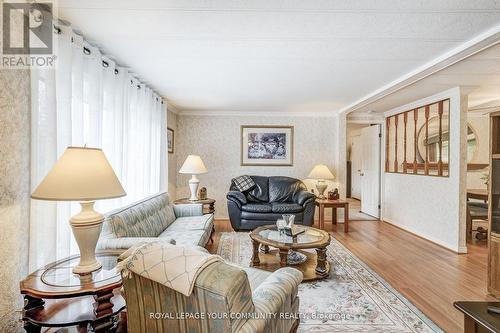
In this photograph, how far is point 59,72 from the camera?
6.11 feet

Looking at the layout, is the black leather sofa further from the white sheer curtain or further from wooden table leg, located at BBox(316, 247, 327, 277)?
wooden table leg, located at BBox(316, 247, 327, 277)

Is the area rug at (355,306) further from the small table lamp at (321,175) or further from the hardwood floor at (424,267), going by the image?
the small table lamp at (321,175)

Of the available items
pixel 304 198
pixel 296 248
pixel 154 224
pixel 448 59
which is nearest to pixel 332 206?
pixel 304 198

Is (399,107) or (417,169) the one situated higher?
(399,107)

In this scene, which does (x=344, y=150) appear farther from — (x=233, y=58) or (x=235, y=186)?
(x=233, y=58)

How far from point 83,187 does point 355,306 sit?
231cm

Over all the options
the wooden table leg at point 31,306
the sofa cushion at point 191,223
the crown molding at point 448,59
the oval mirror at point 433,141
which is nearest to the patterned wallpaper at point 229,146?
the oval mirror at point 433,141

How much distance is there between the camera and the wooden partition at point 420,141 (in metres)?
3.96

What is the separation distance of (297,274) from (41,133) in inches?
76.6

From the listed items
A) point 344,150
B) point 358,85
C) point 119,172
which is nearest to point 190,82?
point 119,172

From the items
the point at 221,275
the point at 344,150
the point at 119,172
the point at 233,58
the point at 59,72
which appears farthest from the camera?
the point at 344,150

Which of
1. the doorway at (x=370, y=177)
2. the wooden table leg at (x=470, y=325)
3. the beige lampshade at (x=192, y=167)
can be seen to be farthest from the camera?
the doorway at (x=370, y=177)

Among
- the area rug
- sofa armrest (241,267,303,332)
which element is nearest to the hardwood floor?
the area rug

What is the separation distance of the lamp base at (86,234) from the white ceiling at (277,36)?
140 cm
